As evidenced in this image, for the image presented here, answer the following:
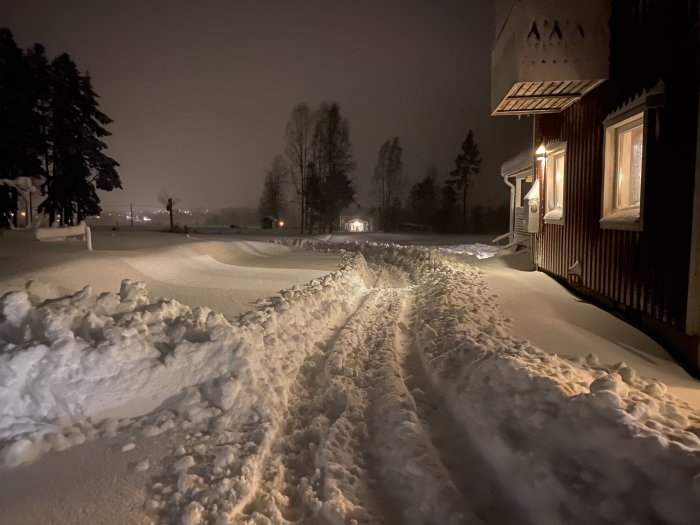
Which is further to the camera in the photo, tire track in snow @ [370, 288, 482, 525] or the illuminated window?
the illuminated window

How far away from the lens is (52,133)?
30578 mm

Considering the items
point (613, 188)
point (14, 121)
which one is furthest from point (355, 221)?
point (613, 188)

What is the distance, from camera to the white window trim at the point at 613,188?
6.52 metres

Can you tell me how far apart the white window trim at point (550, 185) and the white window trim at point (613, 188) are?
2138 millimetres

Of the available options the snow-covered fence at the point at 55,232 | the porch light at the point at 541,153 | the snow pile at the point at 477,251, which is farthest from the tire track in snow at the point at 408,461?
the snow pile at the point at 477,251

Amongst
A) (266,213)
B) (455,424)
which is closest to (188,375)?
(455,424)

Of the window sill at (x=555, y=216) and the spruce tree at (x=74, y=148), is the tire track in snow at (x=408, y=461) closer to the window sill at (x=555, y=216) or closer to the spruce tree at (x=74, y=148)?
the window sill at (x=555, y=216)

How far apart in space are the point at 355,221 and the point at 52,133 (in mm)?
34834

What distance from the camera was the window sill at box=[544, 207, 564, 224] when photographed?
10039 millimetres

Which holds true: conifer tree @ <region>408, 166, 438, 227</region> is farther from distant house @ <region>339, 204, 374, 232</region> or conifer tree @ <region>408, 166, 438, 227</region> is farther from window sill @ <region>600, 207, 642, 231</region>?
window sill @ <region>600, 207, 642, 231</region>

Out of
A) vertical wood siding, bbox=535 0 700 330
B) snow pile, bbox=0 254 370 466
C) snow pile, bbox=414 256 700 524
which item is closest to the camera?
snow pile, bbox=414 256 700 524

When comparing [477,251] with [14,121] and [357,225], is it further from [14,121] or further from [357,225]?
[357,225]

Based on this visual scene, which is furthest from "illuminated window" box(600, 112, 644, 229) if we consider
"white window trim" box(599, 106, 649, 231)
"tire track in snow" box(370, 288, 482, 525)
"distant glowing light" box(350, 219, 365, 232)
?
"distant glowing light" box(350, 219, 365, 232)

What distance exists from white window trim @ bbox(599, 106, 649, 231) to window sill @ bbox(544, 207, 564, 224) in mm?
2141
